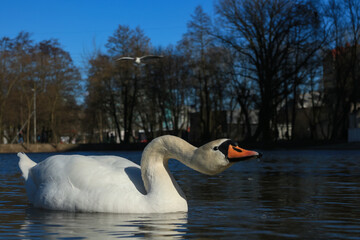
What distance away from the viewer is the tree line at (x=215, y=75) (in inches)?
1785

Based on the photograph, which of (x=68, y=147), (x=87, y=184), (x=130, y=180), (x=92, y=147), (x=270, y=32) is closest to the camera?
(x=87, y=184)

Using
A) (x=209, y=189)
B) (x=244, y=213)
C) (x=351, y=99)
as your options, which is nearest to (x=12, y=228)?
(x=244, y=213)

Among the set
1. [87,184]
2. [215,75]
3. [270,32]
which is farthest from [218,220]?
[215,75]

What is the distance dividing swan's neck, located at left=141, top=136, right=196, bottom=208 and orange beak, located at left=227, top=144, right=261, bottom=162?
66 centimetres

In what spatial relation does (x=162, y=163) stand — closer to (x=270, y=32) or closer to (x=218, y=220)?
(x=218, y=220)

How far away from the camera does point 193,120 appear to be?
8075 centimetres

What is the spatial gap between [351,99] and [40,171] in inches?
1743

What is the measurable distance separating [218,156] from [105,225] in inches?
57.0

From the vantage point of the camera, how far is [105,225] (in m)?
6.66

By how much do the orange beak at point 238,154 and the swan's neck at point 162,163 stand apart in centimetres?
66

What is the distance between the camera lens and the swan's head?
654cm

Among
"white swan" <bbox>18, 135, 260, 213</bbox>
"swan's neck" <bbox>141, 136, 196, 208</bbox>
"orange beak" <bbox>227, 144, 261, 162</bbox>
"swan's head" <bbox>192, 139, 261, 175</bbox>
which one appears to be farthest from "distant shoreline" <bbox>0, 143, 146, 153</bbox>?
"orange beak" <bbox>227, 144, 261, 162</bbox>

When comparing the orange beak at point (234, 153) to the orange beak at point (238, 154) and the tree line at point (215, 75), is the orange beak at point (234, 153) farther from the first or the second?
the tree line at point (215, 75)

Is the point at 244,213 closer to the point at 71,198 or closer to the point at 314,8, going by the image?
the point at 71,198
